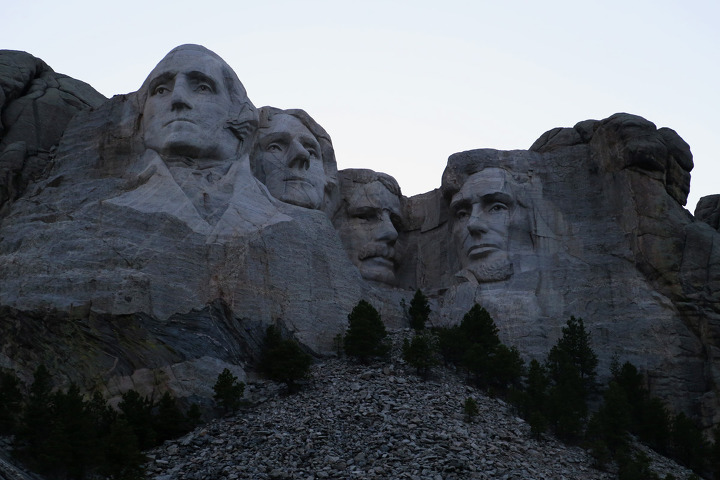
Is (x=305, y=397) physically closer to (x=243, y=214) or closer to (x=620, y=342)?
(x=243, y=214)

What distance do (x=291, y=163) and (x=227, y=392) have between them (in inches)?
316

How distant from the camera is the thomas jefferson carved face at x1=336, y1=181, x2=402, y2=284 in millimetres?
37875

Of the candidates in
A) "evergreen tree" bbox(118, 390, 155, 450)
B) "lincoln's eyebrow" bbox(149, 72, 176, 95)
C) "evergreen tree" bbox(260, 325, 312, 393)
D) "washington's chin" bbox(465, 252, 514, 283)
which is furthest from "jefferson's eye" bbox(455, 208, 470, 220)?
"evergreen tree" bbox(118, 390, 155, 450)

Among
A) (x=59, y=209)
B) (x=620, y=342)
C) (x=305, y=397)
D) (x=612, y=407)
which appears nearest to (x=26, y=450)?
(x=305, y=397)

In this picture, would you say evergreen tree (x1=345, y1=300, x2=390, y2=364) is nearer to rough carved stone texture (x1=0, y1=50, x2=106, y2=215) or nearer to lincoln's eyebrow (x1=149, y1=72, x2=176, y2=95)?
lincoln's eyebrow (x1=149, y1=72, x2=176, y2=95)

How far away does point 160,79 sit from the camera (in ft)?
115

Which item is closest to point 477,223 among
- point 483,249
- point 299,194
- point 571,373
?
point 483,249

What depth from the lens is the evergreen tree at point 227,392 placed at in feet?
97.9

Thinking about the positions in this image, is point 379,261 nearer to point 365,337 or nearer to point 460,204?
point 460,204

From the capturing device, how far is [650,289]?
35.1m

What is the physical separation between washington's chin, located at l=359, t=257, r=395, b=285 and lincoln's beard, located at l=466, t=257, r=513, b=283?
225cm

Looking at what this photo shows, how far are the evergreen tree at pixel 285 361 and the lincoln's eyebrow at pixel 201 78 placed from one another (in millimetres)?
6113

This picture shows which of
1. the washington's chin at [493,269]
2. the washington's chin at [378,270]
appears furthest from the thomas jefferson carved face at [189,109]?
the washington's chin at [493,269]

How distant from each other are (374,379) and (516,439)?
3.14 metres
